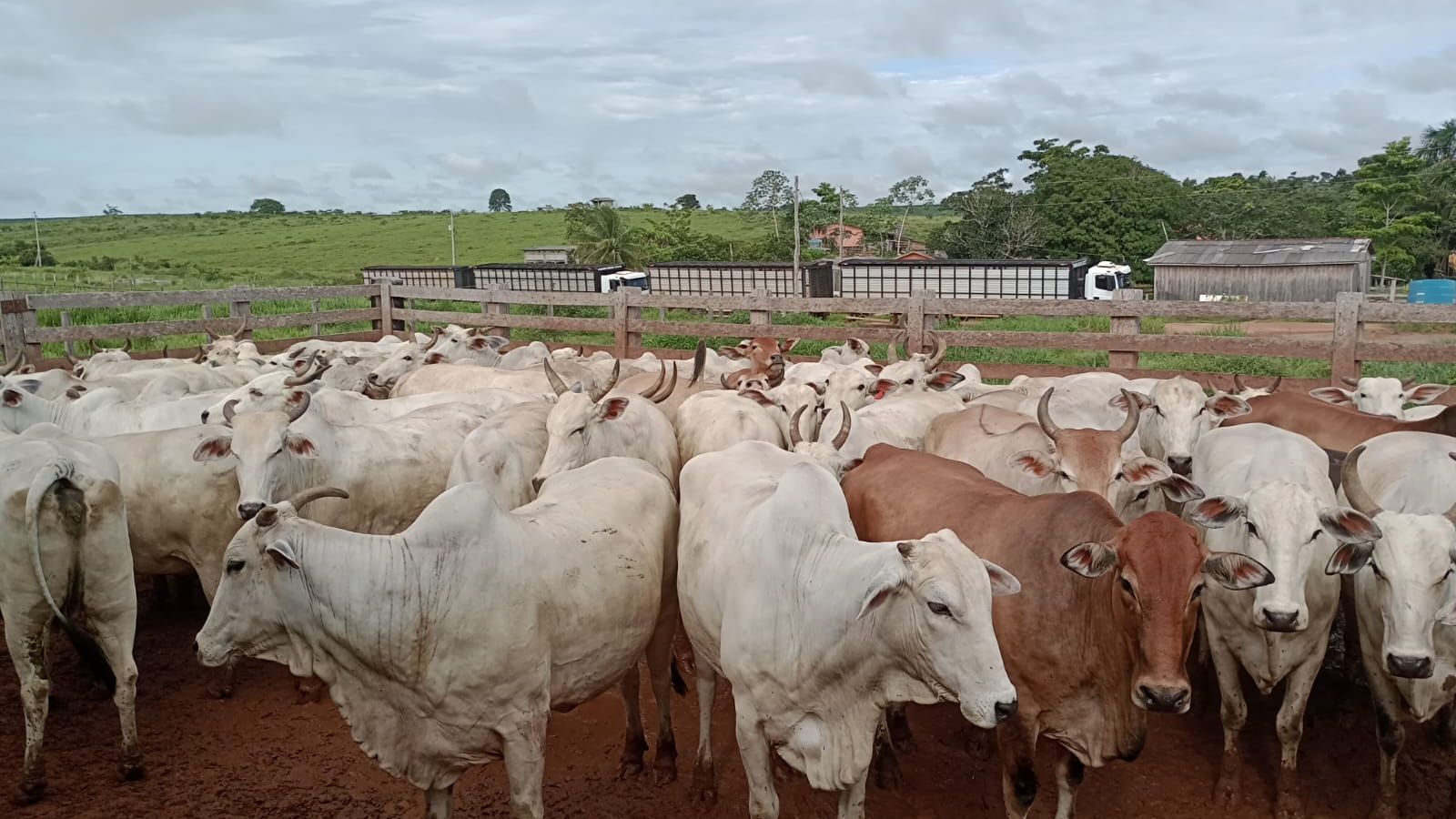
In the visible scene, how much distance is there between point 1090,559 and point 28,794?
531 cm

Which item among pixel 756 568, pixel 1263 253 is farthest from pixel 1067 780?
pixel 1263 253

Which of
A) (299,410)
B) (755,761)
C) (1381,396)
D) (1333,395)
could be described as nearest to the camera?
(755,761)

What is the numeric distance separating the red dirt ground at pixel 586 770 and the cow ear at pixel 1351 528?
4.92ft

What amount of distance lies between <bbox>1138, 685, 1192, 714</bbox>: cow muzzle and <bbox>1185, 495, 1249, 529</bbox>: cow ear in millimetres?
1276

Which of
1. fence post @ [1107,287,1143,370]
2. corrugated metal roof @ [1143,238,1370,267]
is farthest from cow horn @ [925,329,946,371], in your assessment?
corrugated metal roof @ [1143,238,1370,267]

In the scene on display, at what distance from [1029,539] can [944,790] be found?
1.59 m

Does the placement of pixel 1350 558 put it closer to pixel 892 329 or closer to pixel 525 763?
pixel 525 763

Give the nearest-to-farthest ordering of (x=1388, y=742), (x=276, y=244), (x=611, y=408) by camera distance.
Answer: (x=1388, y=742), (x=611, y=408), (x=276, y=244)

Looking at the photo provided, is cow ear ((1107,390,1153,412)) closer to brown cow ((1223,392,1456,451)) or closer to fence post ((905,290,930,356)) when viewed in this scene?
brown cow ((1223,392,1456,451))

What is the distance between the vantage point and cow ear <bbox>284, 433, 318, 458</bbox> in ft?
20.5

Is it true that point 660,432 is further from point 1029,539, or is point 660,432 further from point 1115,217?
point 1115,217

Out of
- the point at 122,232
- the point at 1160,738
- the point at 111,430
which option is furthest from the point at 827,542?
the point at 122,232

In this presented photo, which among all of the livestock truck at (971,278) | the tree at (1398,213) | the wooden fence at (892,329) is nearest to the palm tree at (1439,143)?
the tree at (1398,213)

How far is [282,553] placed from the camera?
161 inches
